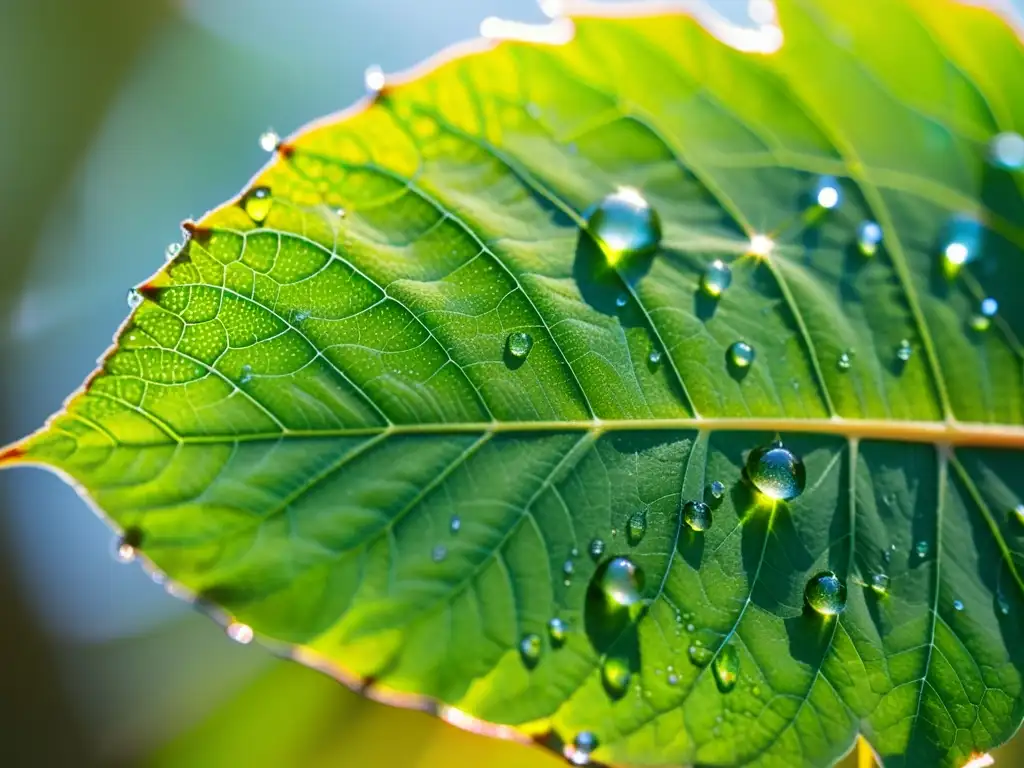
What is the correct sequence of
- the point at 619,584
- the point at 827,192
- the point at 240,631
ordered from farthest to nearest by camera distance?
the point at 827,192
the point at 619,584
the point at 240,631

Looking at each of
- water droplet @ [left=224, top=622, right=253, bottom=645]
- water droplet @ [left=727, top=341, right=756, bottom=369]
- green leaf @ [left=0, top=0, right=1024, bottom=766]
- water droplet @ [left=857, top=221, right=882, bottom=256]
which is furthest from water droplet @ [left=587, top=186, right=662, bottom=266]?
water droplet @ [left=224, top=622, right=253, bottom=645]

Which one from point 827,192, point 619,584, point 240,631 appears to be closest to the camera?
point 240,631

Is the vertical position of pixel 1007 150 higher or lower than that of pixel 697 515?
higher

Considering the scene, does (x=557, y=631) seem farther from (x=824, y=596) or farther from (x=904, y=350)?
(x=904, y=350)

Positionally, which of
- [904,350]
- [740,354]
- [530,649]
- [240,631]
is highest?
[904,350]

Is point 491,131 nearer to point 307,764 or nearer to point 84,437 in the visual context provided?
point 84,437

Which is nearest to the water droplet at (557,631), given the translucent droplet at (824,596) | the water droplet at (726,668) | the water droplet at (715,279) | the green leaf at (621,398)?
the green leaf at (621,398)

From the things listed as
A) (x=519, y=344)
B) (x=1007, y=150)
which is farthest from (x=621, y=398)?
(x=1007, y=150)

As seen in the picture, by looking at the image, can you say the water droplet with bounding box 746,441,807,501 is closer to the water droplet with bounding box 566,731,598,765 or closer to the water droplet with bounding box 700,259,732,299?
the water droplet with bounding box 700,259,732,299
